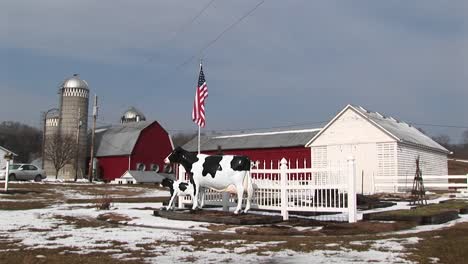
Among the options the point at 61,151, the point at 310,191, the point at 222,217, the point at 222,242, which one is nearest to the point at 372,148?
the point at 310,191

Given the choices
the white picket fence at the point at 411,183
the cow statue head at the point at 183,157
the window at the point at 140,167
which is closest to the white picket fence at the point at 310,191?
the cow statue head at the point at 183,157

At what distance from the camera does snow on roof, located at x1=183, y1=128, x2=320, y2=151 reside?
50250mm

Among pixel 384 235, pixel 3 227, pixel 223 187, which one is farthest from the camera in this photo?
pixel 223 187

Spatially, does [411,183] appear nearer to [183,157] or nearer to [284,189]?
[284,189]

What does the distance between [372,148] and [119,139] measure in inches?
1435

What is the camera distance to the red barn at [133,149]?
5962cm

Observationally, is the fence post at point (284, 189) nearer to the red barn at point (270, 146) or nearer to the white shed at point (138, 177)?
the red barn at point (270, 146)

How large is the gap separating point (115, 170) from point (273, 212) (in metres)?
48.0

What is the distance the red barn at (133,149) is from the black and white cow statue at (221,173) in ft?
150

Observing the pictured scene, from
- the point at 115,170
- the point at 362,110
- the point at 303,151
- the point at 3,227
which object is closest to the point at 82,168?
the point at 115,170

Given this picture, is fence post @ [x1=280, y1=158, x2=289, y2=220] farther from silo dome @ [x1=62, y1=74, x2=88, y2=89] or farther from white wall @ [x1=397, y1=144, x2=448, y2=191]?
silo dome @ [x1=62, y1=74, x2=88, y2=89]

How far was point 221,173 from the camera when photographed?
1384 centimetres

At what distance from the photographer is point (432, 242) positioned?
892cm

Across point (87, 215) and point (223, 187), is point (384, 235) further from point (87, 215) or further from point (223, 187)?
point (87, 215)
